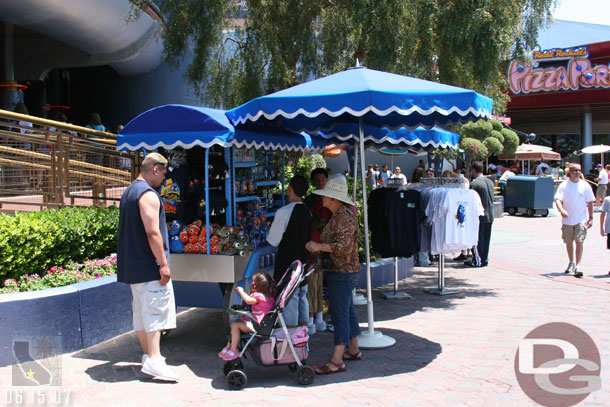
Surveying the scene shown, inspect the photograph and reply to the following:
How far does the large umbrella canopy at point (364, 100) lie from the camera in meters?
5.33

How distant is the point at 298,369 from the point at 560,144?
44.4 metres

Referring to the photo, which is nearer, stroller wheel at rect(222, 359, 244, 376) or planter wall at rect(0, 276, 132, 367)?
stroller wheel at rect(222, 359, 244, 376)

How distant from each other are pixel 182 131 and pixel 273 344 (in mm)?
2412

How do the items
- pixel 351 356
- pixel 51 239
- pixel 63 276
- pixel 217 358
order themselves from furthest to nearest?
pixel 51 239 < pixel 63 276 < pixel 217 358 < pixel 351 356

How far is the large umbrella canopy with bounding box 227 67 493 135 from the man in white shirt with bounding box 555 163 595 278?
4219mm

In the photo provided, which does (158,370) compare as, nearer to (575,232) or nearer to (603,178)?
(575,232)

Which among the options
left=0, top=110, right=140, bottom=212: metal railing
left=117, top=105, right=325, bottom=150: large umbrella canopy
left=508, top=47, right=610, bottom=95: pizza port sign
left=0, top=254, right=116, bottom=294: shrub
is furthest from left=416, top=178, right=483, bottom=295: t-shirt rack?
left=508, top=47, right=610, bottom=95: pizza port sign

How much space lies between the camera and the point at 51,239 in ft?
20.8

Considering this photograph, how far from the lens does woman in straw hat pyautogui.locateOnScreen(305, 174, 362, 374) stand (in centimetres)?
527

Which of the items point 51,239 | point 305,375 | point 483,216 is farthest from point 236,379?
point 483,216

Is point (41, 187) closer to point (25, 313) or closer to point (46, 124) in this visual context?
point (46, 124)

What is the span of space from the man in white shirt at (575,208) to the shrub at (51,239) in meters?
7.04

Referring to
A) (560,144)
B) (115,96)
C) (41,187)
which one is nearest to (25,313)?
(41,187)

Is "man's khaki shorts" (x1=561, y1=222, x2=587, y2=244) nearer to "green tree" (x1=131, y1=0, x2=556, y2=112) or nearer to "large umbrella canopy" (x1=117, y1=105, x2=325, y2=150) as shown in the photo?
"green tree" (x1=131, y1=0, x2=556, y2=112)
